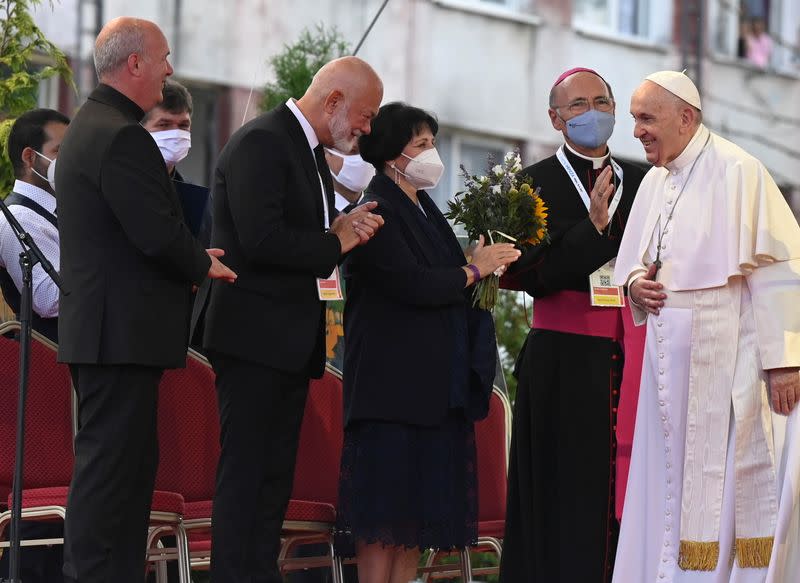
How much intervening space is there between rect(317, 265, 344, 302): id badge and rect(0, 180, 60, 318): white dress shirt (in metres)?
1.14

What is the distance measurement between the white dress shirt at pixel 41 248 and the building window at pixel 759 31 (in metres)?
15.6

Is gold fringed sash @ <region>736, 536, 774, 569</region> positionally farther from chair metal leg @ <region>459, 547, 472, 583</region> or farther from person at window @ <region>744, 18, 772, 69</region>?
person at window @ <region>744, 18, 772, 69</region>

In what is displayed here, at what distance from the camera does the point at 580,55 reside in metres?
19.4

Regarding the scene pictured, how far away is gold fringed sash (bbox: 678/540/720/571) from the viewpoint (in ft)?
19.7

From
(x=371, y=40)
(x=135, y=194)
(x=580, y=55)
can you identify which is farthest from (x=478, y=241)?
(x=580, y=55)

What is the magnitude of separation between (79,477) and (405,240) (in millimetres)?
1633

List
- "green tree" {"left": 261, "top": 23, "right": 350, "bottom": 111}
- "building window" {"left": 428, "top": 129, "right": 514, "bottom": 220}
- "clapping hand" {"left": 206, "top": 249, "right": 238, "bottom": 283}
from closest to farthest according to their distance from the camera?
1. "clapping hand" {"left": 206, "top": 249, "right": 238, "bottom": 283}
2. "green tree" {"left": 261, "top": 23, "right": 350, "bottom": 111}
3. "building window" {"left": 428, "top": 129, "right": 514, "bottom": 220}

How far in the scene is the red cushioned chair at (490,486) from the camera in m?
6.98

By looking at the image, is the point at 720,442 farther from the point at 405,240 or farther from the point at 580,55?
the point at 580,55

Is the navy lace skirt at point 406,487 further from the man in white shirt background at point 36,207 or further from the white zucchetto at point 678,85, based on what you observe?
the white zucchetto at point 678,85

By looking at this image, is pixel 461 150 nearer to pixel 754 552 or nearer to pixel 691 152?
pixel 691 152

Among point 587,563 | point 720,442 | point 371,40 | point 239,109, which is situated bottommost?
point 587,563

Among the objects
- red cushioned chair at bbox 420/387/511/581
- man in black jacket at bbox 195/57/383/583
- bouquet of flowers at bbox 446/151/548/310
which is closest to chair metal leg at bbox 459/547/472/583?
red cushioned chair at bbox 420/387/511/581

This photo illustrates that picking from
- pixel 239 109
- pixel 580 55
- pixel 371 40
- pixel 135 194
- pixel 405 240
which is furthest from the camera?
pixel 580 55
